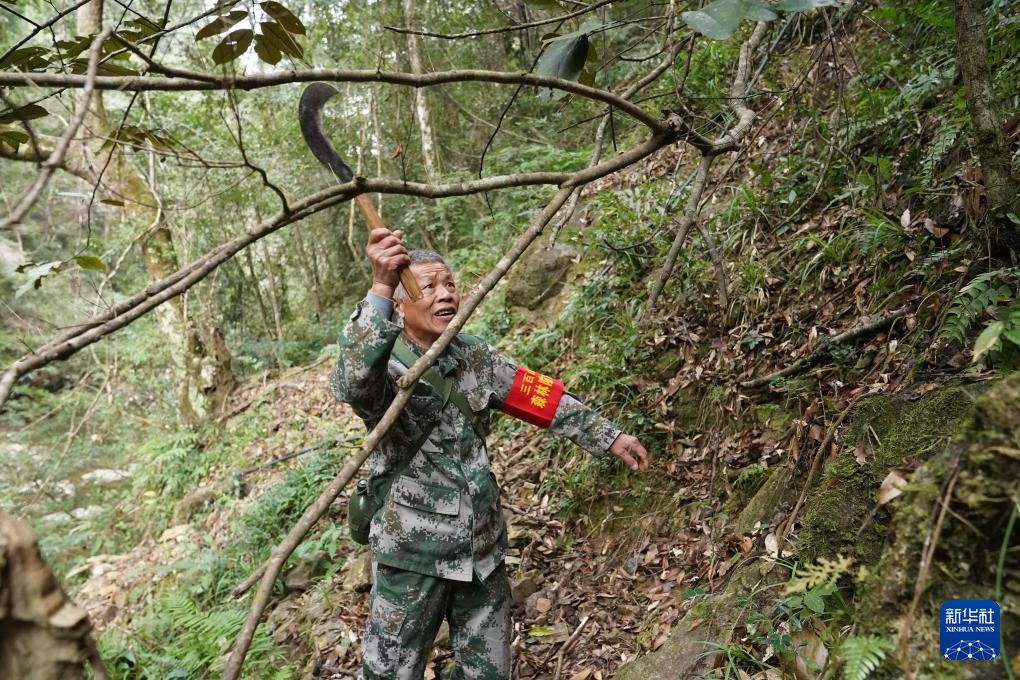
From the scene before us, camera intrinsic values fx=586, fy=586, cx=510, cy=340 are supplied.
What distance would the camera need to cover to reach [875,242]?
3373 mm

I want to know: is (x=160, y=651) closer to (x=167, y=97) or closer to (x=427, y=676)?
(x=427, y=676)

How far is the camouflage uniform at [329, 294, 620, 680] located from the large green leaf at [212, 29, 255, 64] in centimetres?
143

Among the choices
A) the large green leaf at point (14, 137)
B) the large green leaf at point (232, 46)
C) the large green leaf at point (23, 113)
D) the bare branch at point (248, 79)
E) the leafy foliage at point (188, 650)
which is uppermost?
the large green leaf at point (232, 46)

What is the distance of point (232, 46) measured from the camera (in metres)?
1.46

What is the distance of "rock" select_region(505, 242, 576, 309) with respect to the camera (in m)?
7.10

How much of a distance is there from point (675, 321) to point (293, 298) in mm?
14695

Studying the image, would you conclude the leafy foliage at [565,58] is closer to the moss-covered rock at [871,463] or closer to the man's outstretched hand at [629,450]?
the moss-covered rock at [871,463]

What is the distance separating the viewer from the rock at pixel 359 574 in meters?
4.67

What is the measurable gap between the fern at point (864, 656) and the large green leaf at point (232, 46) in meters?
2.03

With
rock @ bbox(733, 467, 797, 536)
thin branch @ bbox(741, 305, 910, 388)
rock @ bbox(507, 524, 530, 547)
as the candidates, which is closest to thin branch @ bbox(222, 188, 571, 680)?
rock @ bbox(733, 467, 797, 536)

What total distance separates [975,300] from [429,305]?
2.38 metres

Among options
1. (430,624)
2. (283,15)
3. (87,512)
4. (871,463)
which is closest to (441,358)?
(430,624)

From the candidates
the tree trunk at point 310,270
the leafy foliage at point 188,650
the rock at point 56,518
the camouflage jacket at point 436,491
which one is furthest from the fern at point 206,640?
the tree trunk at point 310,270

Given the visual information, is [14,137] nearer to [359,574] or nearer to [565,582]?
[565,582]
